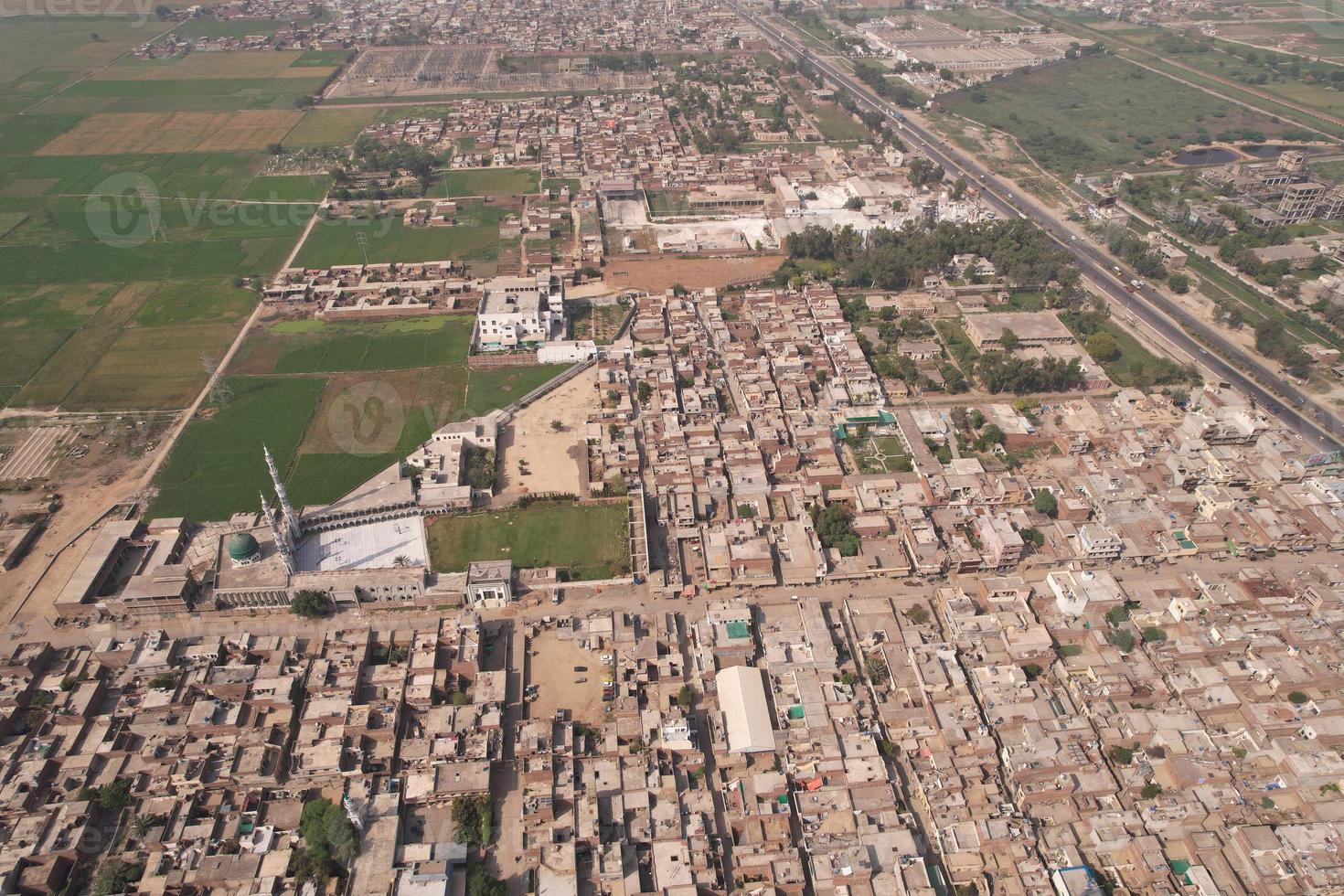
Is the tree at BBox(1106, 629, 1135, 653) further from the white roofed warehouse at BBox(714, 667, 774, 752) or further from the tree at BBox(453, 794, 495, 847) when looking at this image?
the tree at BBox(453, 794, 495, 847)

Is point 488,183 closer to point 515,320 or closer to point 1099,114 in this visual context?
point 515,320

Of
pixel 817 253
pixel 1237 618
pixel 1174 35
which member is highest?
pixel 1174 35

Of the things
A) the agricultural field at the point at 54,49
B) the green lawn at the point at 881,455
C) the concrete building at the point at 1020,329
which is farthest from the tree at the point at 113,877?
the agricultural field at the point at 54,49

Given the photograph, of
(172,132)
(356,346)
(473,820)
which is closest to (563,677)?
(473,820)

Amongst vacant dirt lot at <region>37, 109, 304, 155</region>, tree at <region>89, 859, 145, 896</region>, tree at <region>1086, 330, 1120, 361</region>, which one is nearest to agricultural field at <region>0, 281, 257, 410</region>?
tree at <region>89, 859, 145, 896</region>

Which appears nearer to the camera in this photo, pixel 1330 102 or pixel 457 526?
pixel 457 526

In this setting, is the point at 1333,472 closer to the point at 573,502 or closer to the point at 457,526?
the point at 573,502

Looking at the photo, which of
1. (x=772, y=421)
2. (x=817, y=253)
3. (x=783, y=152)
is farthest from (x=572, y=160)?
(x=772, y=421)

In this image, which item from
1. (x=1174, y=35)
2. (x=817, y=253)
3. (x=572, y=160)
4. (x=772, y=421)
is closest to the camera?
(x=772, y=421)
